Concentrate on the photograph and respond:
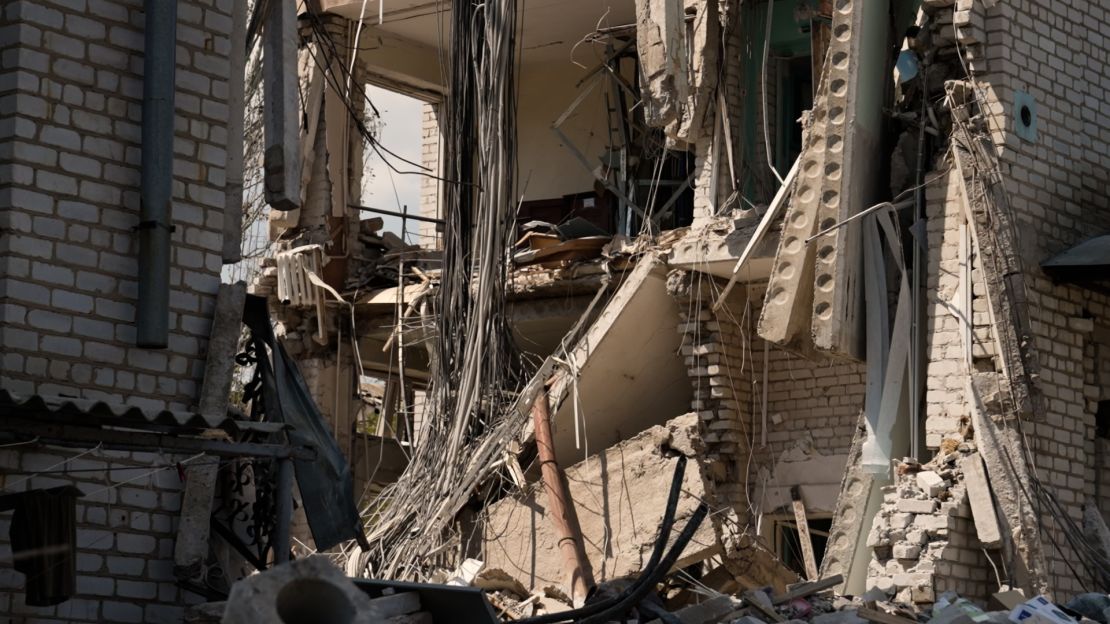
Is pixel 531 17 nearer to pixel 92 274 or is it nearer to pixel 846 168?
pixel 846 168

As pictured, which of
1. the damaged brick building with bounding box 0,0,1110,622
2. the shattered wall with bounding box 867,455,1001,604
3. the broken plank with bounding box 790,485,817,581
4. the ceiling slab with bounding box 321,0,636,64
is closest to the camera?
the damaged brick building with bounding box 0,0,1110,622

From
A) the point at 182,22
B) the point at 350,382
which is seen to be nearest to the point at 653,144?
the point at 350,382

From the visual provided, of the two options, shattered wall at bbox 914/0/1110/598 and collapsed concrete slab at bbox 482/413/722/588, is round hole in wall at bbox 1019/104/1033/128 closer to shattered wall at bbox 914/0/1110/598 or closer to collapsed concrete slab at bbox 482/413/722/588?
shattered wall at bbox 914/0/1110/598

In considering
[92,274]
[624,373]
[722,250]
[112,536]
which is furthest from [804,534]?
[92,274]

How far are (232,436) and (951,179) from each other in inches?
238

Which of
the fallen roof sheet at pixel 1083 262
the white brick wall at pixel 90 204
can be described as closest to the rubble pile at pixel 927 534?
the fallen roof sheet at pixel 1083 262

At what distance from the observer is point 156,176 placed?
30.2ft

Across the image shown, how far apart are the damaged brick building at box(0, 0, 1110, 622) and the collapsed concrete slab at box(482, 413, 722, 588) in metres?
0.03

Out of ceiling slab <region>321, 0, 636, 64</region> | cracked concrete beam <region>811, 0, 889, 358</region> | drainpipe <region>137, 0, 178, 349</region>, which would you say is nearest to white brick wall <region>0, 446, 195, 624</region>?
drainpipe <region>137, 0, 178, 349</region>

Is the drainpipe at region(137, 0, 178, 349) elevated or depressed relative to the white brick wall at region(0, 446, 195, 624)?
elevated

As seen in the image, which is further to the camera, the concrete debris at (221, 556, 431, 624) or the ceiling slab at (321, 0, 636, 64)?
the ceiling slab at (321, 0, 636, 64)

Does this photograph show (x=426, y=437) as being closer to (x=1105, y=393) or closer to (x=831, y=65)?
(x=831, y=65)

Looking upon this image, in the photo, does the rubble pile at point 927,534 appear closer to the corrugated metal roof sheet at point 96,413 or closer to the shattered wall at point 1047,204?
the shattered wall at point 1047,204

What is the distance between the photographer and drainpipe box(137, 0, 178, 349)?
915 cm
